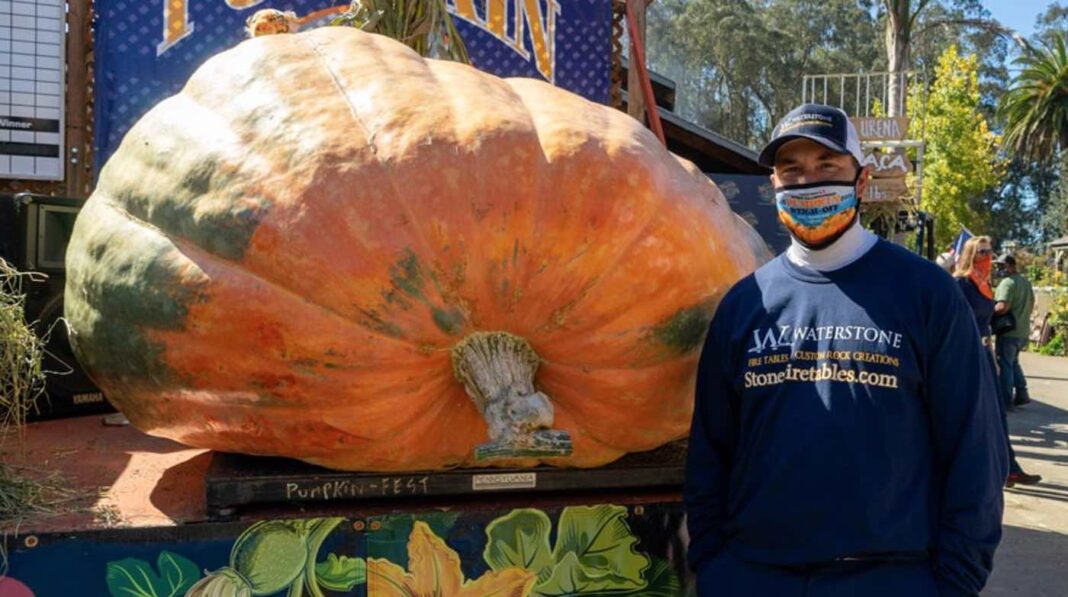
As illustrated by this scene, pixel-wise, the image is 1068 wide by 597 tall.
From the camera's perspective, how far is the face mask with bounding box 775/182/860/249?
2111mm

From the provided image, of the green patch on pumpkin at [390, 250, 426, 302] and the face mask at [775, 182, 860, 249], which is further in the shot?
the face mask at [775, 182, 860, 249]

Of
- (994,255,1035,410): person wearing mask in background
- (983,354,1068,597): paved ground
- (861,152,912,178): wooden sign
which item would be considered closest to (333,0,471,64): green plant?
(983,354,1068,597): paved ground

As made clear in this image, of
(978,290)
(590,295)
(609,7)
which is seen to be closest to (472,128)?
(590,295)

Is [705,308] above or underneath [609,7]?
underneath

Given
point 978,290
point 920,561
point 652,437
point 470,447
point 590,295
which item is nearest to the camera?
point 920,561

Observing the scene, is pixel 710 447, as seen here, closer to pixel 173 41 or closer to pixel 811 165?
pixel 811 165

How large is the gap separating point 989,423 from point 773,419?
0.44m

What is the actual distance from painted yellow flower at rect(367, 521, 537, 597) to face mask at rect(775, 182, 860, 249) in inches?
41.7

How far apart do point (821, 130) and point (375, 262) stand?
1.05 m

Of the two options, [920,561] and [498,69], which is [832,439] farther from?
[498,69]

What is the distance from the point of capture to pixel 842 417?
1.97 m

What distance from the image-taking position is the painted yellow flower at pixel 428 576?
2.10 metres

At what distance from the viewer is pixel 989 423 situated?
77.1 inches

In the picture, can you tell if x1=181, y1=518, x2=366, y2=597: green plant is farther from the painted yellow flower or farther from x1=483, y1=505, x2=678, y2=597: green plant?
→ x1=483, y1=505, x2=678, y2=597: green plant
